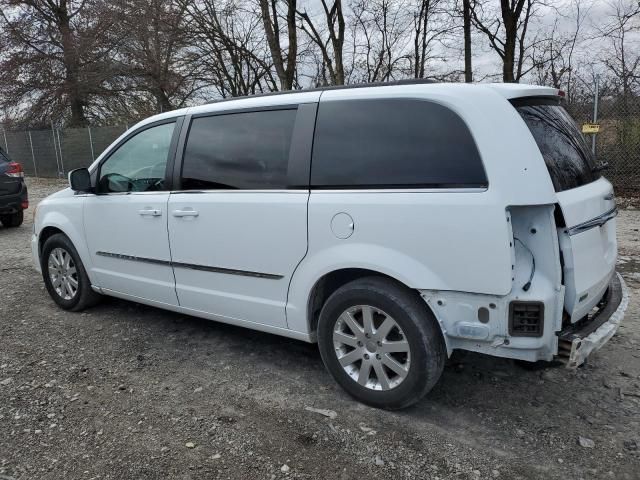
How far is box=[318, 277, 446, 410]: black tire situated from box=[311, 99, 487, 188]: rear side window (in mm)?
575

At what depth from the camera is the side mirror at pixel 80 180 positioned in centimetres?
444

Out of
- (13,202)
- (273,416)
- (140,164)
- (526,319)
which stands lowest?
(273,416)

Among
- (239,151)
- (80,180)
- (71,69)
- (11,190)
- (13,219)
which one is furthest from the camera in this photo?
(71,69)

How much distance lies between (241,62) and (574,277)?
1699 cm

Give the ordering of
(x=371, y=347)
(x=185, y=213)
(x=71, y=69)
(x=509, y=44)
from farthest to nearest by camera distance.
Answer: (x=71, y=69), (x=509, y=44), (x=185, y=213), (x=371, y=347)

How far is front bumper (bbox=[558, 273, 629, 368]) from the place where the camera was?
2660mm

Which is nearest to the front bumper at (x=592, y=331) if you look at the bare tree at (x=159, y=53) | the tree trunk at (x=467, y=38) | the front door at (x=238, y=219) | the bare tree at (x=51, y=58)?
the front door at (x=238, y=219)

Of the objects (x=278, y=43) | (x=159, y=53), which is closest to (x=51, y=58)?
(x=159, y=53)

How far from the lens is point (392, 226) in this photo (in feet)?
9.33

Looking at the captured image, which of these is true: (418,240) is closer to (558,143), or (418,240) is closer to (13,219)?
(558,143)

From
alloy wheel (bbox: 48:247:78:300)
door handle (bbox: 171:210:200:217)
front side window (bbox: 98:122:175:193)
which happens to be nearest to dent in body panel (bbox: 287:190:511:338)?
door handle (bbox: 171:210:200:217)

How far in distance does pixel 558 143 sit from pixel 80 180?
364 cm

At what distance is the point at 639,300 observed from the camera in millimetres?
4723

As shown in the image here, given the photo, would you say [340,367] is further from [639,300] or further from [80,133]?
[80,133]
